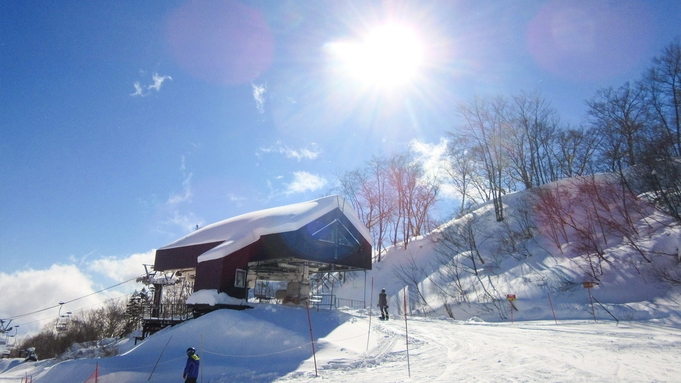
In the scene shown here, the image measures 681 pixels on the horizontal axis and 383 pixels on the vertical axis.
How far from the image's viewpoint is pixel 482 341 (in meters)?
11.6

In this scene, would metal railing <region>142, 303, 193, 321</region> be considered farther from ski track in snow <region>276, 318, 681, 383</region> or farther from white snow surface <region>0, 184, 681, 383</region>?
ski track in snow <region>276, 318, 681, 383</region>

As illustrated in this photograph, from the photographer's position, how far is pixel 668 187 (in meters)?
20.1

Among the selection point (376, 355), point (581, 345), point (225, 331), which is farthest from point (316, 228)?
point (581, 345)

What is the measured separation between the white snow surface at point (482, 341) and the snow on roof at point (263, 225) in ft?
8.73

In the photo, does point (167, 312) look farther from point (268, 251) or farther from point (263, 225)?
point (263, 225)

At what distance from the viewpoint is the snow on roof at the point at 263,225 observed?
59.7 ft

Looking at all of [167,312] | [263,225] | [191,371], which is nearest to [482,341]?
[191,371]

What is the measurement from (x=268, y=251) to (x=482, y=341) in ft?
38.4

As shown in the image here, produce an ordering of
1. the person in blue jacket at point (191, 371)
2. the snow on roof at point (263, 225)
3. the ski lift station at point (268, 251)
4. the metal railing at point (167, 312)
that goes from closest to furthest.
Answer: the person in blue jacket at point (191, 371) → the ski lift station at point (268, 251) → the snow on roof at point (263, 225) → the metal railing at point (167, 312)

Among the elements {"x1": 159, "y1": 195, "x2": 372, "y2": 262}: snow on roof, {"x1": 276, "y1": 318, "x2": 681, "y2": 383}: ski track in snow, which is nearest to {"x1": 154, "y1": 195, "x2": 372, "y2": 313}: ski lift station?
{"x1": 159, "y1": 195, "x2": 372, "y2": 262}: snow on roof

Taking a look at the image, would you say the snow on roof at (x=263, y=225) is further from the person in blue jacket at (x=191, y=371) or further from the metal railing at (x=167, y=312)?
the person in blue jacket at (x=191, y=371)

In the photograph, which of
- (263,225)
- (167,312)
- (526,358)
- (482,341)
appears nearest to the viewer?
(526,358)

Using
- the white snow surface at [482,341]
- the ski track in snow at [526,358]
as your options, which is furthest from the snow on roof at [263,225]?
the ski track in snow at [526,358]

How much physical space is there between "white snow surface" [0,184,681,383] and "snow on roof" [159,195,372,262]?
266 centimetres
